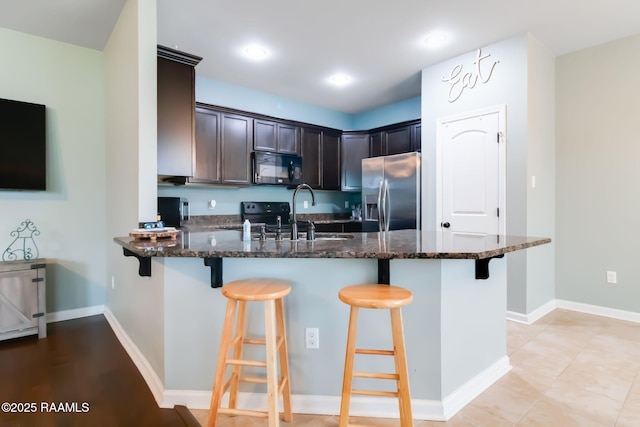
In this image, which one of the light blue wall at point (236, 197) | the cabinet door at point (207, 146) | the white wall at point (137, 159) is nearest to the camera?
the white wall at point (137, 159)

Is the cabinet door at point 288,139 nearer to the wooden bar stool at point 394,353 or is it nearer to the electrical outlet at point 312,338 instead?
the electrical outlet at point 312,338

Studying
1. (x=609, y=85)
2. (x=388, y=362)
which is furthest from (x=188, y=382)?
(x=609, y=85)

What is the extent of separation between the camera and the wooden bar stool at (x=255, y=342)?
1441 millimetres

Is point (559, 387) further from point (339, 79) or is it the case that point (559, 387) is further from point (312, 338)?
point (339, 79)

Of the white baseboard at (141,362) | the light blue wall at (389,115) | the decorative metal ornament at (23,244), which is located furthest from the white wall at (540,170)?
the decorative metal ornament at (23,244)

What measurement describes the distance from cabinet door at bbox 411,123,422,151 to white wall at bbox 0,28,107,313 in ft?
12.1

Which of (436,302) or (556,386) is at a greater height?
(436,302)

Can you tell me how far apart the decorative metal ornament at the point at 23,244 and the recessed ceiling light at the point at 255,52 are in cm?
269

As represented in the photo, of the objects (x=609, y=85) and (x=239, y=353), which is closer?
(x=239, y=353)

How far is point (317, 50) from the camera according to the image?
3.37m

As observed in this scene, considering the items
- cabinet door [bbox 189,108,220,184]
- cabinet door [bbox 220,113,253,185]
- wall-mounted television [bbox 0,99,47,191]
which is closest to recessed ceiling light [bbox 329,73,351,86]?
cabinet door [bbox 220,113,253,185]

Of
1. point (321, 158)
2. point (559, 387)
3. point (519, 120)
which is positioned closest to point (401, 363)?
point (559, 387)

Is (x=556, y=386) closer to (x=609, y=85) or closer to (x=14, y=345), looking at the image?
(x=609, y=85)

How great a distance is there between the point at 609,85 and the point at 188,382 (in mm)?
4569
